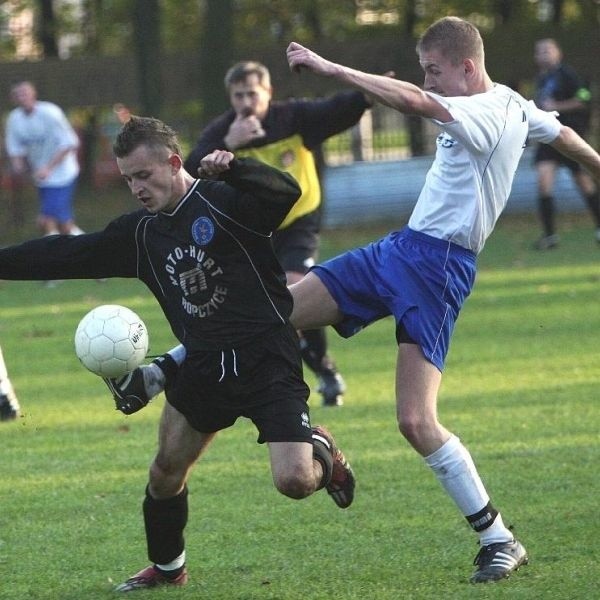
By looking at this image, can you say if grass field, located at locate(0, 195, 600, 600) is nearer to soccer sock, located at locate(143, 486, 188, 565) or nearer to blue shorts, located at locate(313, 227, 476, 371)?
soccer sock, located at locate(143, 486, 188, 565)

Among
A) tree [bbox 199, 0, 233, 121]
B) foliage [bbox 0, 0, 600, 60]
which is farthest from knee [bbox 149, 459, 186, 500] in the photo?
foliage [bbox 0, 0, 600, 60]

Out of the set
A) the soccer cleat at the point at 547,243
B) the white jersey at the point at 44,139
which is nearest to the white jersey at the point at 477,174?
the white jersey at the point at 44,139

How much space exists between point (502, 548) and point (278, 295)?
51.2 inches

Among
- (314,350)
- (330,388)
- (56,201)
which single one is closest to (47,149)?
(56,201)

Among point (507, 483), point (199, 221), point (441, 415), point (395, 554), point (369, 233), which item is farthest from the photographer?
point (369, 233)

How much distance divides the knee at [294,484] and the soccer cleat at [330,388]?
404 cm

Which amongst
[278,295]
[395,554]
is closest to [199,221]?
[278,295]

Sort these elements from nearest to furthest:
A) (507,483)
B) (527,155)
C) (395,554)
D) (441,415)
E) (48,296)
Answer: (395,554) → (507,483) → (441,415) → (48,296) → (527,155)

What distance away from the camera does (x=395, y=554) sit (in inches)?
226

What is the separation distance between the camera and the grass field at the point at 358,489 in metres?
5.47

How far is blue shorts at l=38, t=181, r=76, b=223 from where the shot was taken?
16.7 meters

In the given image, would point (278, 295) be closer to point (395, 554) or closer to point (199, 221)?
point (199, 221)

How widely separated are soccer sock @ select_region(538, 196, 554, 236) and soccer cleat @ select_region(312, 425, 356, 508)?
1160cm

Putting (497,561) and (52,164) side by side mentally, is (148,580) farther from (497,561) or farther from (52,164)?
(52,164)
